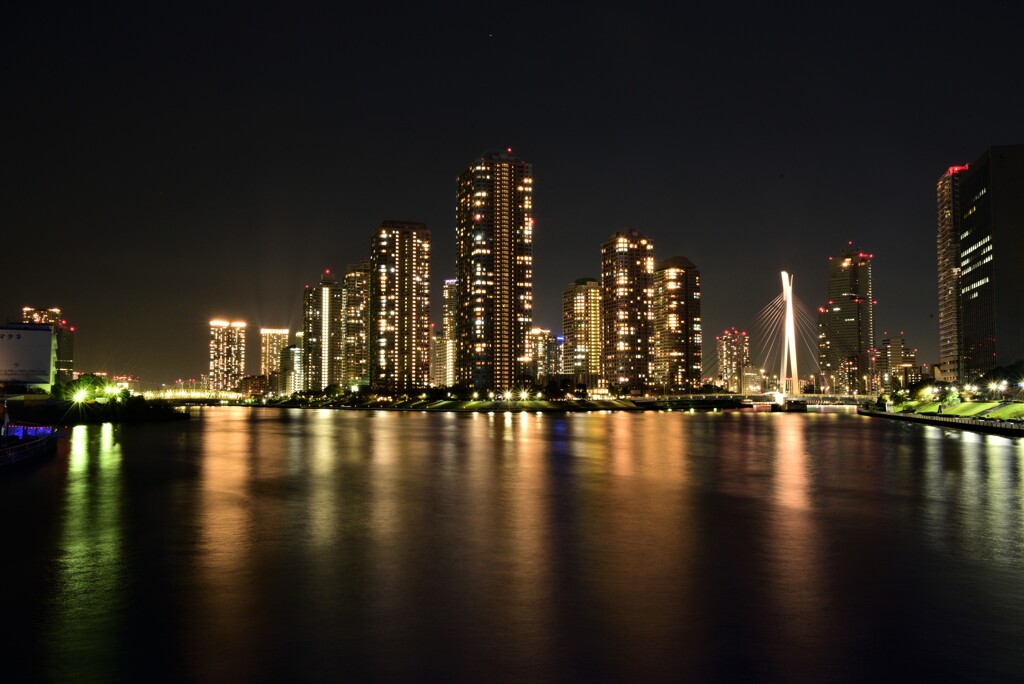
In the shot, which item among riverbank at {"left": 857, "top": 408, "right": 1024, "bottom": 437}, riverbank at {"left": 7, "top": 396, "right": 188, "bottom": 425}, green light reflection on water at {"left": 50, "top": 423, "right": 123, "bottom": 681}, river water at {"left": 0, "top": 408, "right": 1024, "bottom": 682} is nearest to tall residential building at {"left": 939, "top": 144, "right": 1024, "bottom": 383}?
riverbank at {"left": 857, "top": 408, "right": 1024, "bottom": 437}

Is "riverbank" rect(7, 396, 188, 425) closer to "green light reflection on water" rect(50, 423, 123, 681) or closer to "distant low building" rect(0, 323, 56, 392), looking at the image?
"distant low building" rect(0, 323, 56, 392)

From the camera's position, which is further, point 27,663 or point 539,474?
point 539,474

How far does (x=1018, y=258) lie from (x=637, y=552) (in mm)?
209935

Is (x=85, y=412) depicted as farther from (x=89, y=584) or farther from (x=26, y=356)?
(x=89, y=584)

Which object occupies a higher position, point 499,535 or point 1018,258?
point 1018,258

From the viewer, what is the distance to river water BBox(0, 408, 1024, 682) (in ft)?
35.5

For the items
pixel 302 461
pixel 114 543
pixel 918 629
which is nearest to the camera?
pixel 918 629

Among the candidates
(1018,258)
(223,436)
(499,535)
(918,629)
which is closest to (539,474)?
(499,535)

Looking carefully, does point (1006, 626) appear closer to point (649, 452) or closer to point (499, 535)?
point (499, 535)

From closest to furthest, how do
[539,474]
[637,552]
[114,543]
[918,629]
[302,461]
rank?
[918,629] < [637,552] < [114,543] < [539,474] < [302,461]

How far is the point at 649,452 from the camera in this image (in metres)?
52.5

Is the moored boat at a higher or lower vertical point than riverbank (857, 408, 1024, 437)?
higher

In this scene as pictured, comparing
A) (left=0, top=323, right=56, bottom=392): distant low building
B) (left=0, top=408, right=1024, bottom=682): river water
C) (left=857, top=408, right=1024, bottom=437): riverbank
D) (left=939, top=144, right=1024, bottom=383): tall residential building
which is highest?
(left=939, top=144, right=1024, bottom=383): tall residential building

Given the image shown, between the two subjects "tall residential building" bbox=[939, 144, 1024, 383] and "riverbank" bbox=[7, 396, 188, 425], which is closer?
"riverbank" bbox=[7, 396, 188, 425]
